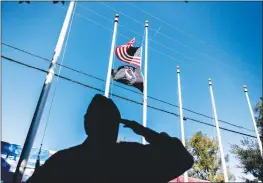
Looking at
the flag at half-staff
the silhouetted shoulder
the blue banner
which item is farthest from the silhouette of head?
the blue banner

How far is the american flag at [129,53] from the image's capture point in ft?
31.9

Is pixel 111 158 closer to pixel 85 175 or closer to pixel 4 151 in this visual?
pixel 85 175

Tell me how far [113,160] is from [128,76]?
7851 mm

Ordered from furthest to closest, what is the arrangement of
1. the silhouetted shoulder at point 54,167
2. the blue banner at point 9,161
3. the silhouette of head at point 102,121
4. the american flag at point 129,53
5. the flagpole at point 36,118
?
the american flag at point 129,53 < the blue banner at point 9,161 < the flagpole at point 36,118 < the silhouette of head at point 102,121 < the silhouetted shoulder at point 54,167

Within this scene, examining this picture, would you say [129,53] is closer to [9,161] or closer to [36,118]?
[36,118]

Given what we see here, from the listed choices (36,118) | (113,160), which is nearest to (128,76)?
(36,118)

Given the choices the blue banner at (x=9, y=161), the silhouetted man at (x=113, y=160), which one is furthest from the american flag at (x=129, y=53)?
the silhouetted man at (x=113, y=160)

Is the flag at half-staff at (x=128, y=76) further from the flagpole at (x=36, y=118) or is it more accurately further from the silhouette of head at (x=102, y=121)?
the silhouette of head at (x=102, y=121)

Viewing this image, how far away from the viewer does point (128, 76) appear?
9.20 meters

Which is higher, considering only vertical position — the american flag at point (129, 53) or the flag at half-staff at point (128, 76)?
the american flag at point (129, 53)

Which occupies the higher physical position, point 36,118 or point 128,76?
point 128,76

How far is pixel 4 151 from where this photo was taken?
863cm

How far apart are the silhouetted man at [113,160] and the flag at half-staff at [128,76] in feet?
25.1

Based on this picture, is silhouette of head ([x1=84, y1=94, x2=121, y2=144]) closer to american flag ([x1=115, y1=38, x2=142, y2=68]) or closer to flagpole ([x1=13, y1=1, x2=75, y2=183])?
flagpole ([x1=13, y1=1, x2=75, y2=183])
